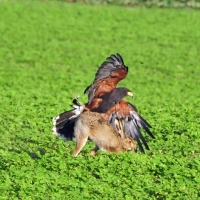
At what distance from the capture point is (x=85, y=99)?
16594mm

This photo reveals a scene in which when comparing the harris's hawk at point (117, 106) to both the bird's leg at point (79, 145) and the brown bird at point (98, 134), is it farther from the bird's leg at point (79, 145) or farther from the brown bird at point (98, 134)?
the bird's leg at point (79, 145)

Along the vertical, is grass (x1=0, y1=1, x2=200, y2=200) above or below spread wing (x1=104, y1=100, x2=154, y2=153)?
below

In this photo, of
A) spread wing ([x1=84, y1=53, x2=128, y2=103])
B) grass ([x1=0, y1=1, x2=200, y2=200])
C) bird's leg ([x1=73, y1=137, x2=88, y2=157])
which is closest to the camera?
grass ([x1=0, y1=1, x2=200, y2=200])

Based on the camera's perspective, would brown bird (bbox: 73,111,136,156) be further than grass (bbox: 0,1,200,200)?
Yes

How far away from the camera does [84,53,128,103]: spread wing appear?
1126cm

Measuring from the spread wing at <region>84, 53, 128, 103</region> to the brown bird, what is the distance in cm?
55

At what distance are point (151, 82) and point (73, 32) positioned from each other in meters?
6.77

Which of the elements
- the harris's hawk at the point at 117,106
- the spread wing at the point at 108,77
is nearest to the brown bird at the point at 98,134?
the harris's hawk at the point at 117,106

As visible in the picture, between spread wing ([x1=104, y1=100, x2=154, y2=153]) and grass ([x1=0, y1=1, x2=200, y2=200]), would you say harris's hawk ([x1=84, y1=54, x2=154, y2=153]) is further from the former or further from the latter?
grass ([x1=0, y1=1, x2=200, y2=200])

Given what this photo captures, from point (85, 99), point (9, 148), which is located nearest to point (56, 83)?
point (85, 99)

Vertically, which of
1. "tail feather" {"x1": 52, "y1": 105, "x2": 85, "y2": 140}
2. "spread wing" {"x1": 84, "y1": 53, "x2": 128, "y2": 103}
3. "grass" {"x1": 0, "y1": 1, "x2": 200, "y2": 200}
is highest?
"spread wing" {"x1": 84, "y1": 53, "x2": 128, "y2": 103}

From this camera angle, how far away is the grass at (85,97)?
917 cm

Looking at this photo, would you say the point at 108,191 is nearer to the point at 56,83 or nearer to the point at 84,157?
the point at 84,157

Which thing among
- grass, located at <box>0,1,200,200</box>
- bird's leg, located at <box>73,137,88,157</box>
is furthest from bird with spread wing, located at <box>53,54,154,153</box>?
grass, located at <box>0,1,200,200</box>
